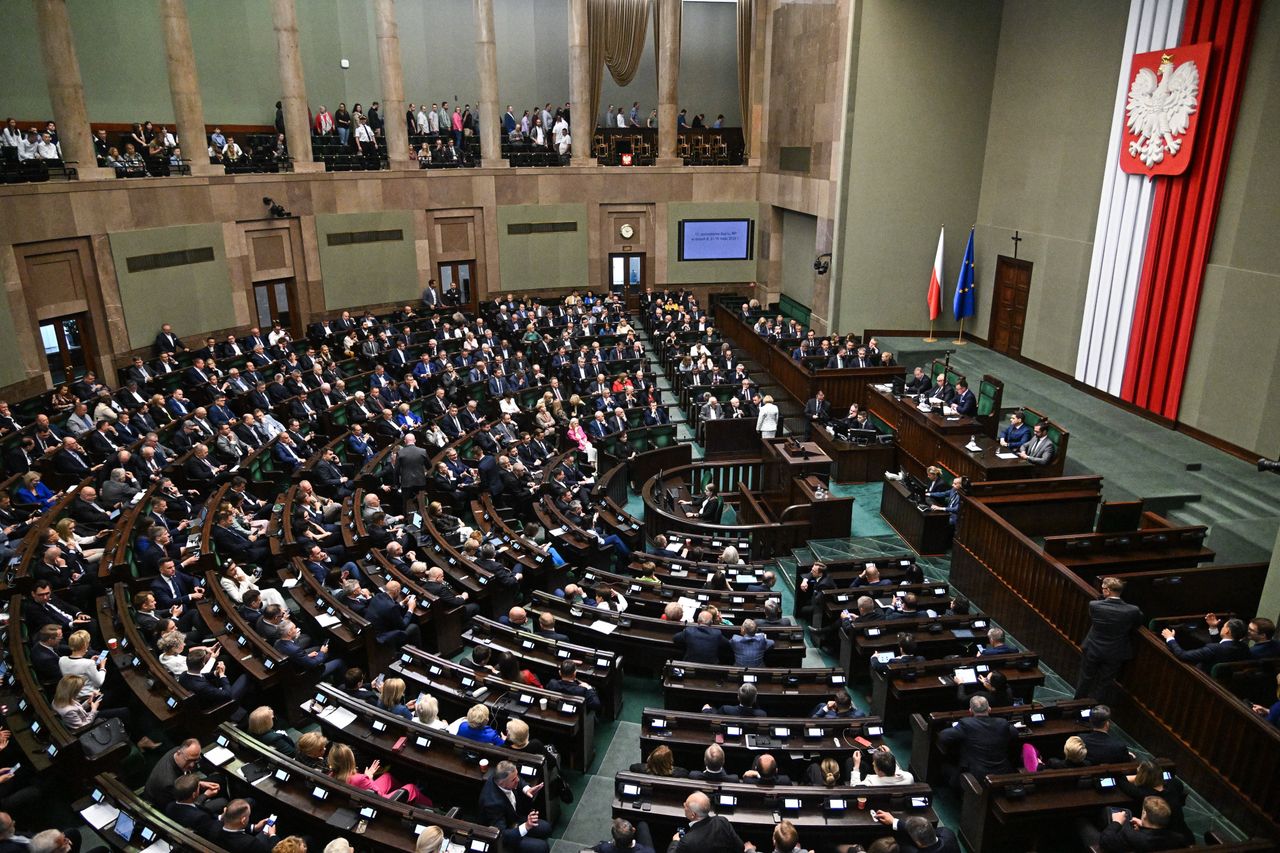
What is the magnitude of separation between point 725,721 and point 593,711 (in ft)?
3.74

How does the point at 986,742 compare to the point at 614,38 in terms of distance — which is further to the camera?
the point at 614,38

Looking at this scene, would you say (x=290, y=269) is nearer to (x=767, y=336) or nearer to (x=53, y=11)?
(x=53, y=11)

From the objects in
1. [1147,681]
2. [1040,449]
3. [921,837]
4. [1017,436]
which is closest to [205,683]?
[921,837]

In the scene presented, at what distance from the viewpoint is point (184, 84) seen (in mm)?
16484

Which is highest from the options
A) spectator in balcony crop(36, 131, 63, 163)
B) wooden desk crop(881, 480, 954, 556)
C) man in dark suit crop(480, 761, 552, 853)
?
spectator in balcony crop(36, 131, 63, 163)

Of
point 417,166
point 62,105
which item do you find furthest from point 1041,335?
point 62,105

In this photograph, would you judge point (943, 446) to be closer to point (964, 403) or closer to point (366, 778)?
point (964, 403)

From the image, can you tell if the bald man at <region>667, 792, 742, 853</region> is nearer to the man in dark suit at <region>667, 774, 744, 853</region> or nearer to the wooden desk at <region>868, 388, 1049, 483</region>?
the man in dark suit at <region>667, 774, 744, 853</region>

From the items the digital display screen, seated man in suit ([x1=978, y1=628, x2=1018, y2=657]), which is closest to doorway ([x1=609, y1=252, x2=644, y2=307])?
the digital display screen

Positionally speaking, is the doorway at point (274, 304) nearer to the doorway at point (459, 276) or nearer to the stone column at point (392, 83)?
the doorway at point (459, 276)

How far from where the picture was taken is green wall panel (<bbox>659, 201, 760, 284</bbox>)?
23594mm

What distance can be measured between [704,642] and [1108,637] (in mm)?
3470

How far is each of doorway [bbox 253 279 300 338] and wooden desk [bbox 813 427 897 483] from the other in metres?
13.0

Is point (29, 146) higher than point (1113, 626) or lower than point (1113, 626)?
higher
